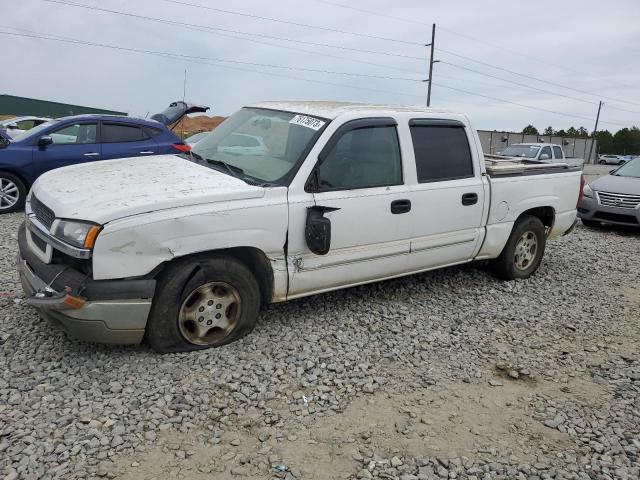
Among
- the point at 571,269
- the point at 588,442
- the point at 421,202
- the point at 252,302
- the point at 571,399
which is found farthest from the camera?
the point at 571,269

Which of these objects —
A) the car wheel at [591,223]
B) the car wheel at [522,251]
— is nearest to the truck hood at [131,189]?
the car wheel at [522,251]

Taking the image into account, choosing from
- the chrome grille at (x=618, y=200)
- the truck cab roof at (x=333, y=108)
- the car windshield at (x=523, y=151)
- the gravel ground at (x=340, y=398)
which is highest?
the truck cab roof at (x=333, y=108)

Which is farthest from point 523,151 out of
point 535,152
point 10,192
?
point 10,192

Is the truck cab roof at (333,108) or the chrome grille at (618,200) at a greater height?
the truck cab roof at (333,108)

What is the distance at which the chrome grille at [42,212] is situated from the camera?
3.50 meters

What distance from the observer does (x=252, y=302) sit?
3855 millimetres

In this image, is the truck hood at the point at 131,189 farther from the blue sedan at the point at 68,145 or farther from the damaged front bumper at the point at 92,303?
the blue sedan at the point at 68,145

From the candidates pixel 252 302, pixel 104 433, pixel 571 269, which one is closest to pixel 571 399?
pixel 252 302

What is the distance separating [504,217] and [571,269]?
1.88m

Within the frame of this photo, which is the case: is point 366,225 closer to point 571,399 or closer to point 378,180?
point 378,180

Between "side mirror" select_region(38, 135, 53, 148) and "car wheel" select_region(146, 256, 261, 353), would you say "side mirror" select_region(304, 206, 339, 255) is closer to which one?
"car wheel" select_region(146, 256, 261, 353)

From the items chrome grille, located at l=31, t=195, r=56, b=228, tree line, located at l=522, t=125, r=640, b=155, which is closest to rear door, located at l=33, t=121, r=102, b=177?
chrome grille, located at l=31, t=195, r=56, b=228

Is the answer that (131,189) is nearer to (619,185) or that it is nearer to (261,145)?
(261,145)

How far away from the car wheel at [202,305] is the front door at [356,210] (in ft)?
1.34
